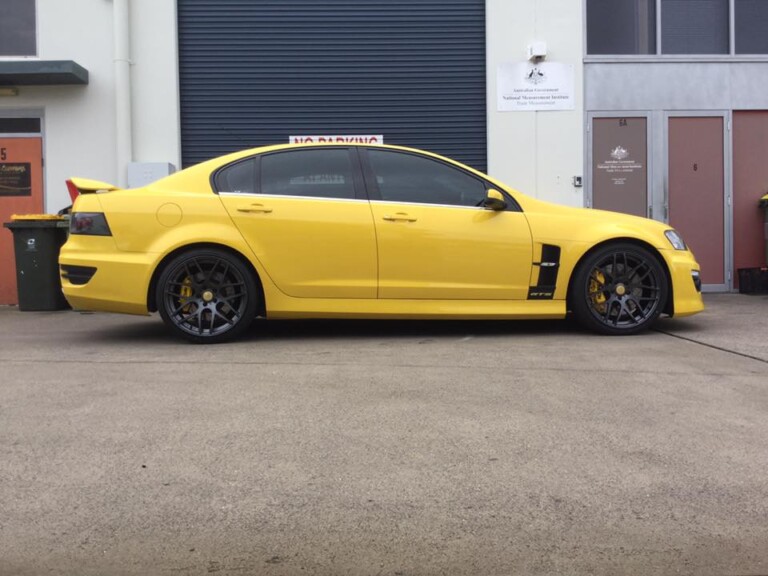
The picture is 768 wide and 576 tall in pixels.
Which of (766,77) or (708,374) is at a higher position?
(766,77)

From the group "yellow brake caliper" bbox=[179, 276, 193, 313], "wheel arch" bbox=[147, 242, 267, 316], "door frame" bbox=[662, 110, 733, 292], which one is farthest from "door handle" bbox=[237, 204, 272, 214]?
"door frame" bbox=[662, 110, 733, 292]

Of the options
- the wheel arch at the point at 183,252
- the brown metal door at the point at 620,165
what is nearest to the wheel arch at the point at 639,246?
the wheel arch at the point at 183,252

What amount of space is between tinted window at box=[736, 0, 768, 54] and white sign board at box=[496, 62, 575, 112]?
2555 mm

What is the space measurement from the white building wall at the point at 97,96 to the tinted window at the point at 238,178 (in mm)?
4450

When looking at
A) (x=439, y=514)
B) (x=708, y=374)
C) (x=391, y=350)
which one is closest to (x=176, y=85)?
(x=391, y=350)

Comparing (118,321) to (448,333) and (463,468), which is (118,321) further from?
(463,468)

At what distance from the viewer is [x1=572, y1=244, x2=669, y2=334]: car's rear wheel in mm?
6273

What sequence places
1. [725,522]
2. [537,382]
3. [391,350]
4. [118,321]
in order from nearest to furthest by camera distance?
[725,522]
[537,382]
[391,350]
[118,321]

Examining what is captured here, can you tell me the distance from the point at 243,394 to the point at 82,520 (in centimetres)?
166

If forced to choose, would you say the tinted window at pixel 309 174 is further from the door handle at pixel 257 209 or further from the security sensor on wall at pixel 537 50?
the security sensor on wall at pixel 537 50

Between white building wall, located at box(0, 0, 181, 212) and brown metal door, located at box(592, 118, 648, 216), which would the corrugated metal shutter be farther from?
brown metal door, located at box(592, 118, 648, 216)

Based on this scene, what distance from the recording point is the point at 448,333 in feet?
21.9

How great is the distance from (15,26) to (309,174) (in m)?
6.34

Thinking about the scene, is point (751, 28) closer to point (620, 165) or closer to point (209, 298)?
point (620, 165)
